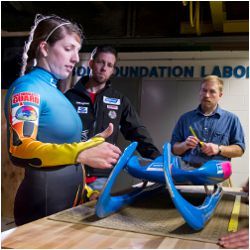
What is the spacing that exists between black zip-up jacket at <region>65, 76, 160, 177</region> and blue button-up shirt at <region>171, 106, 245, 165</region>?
141mm

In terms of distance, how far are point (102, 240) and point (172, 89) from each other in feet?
3.03

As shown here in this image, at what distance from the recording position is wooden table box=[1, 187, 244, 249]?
0.50 meters

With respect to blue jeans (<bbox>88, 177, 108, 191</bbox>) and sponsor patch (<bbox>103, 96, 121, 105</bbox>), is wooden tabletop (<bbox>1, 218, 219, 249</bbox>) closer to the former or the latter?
Result: blue jeans (<bbox>88, 177, 108, 191</bbox>)

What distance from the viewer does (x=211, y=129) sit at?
1.03 m

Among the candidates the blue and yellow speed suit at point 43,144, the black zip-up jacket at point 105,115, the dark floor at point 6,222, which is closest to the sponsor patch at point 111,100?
the black zip-up jacket at point 105,115

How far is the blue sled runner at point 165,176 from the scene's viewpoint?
0.65 m

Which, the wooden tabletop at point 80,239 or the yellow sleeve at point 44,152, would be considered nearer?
the wooden tabletop at point 80,239

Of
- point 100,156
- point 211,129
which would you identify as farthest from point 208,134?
point 100,156

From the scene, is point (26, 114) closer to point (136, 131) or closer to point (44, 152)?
point (44, 152)

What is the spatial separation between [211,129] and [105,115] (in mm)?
358

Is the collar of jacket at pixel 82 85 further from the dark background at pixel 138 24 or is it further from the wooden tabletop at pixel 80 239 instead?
the wooden tabletop at pixel 80 239

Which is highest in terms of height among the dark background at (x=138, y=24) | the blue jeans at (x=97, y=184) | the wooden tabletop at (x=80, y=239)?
the dark background at (x=138, y=24)

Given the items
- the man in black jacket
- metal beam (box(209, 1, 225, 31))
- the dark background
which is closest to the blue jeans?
the man in black jacket

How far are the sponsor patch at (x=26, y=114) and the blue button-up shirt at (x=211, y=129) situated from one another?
0.47 metres
